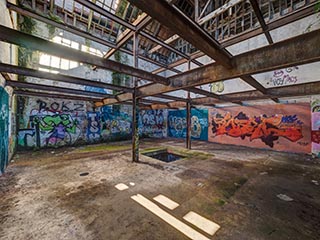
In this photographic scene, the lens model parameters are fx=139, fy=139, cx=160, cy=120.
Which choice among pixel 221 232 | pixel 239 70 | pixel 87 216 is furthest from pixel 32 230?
pixel 239 70

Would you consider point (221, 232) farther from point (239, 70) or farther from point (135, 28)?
point (135, 28)

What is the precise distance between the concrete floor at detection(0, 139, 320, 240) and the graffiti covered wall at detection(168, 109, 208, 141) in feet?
19.4

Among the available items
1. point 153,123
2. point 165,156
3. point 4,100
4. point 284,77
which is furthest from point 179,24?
point 153,123

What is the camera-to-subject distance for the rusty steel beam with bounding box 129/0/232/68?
1332 millimetres

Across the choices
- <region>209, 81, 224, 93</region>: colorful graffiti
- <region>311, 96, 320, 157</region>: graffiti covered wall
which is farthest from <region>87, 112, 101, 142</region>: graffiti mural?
<region>311, 96, 320, 157</region>: graffiti covered wall

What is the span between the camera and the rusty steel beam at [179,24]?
4.37 ft

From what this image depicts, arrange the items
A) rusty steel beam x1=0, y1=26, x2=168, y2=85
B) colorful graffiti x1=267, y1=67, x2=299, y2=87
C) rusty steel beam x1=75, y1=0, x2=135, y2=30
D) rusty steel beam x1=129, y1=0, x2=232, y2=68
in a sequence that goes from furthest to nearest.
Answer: colorful graffiti x1=267, y1=67, x2=299, y2=87
rusty steel beam x1=75, y1=0, x2=135, y2=30
rusty steel beam x1=0, y1=26, x2=168, y2=85
rusty steel beam x1=129, y1=0, x2=232, y2=68

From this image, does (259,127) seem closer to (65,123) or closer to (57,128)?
(65,123)

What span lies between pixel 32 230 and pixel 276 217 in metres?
3.59

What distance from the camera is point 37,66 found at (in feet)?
23.2

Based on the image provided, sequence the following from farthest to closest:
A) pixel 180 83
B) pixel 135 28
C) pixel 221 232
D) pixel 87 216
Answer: pixel 135 28
pixel 180 83
pixel 87 216
pixel 221 232

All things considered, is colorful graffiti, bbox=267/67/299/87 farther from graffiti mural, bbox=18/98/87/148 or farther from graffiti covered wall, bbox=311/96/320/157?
graffiti mural, bbox=18/98/87/148

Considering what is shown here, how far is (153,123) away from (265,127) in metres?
7.92

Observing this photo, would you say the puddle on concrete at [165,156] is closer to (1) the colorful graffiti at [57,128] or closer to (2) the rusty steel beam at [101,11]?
(1) the colorful graffiti at [57,128]
